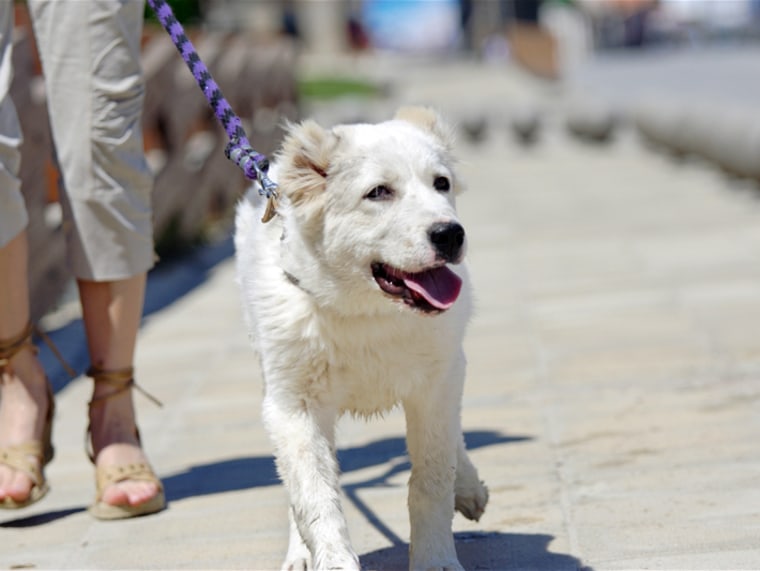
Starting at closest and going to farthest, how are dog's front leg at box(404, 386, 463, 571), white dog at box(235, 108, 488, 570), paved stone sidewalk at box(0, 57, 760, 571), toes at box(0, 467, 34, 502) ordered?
1. white dog at box(235, 108, 488, 570)
2. dog's front leg at box(404, 386, 463, 571)
3. paved stone sidewalk at box(0, 57, 760, 571)
4. toes at box(0, 467, 34, 502)

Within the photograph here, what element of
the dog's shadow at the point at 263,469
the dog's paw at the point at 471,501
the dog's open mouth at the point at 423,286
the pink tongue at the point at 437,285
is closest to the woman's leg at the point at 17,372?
the dog's shadow at the point at 263,469

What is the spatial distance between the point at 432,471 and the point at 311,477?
1.14 feet

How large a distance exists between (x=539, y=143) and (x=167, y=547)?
15.6 m

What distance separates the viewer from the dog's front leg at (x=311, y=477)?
3.33m

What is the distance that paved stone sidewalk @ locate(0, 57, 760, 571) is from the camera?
390 cm

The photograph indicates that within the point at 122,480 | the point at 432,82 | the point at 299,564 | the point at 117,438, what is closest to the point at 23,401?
the point at 117,438

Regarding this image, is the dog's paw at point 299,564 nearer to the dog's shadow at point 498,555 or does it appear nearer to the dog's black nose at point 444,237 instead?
the dog's shadow at point 498,555

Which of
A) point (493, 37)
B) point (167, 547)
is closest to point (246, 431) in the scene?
point (167, 547)

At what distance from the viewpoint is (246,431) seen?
5.50 meters

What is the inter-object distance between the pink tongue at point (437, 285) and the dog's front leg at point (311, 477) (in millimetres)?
471

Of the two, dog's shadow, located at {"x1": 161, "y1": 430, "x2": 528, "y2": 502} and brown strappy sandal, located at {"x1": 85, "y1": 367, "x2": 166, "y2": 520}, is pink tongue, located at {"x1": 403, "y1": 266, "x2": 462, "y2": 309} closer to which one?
dog's shadow, located at {"x1": 161, "y1": 430, "x2": 528, "y2": 502}

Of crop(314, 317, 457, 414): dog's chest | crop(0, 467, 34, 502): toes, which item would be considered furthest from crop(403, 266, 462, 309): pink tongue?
crop(0, 467, 34, 502): toes

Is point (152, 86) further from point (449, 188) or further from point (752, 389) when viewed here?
point (449, 188)

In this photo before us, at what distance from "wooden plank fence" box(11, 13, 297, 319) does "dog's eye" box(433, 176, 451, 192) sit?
2.36ft
